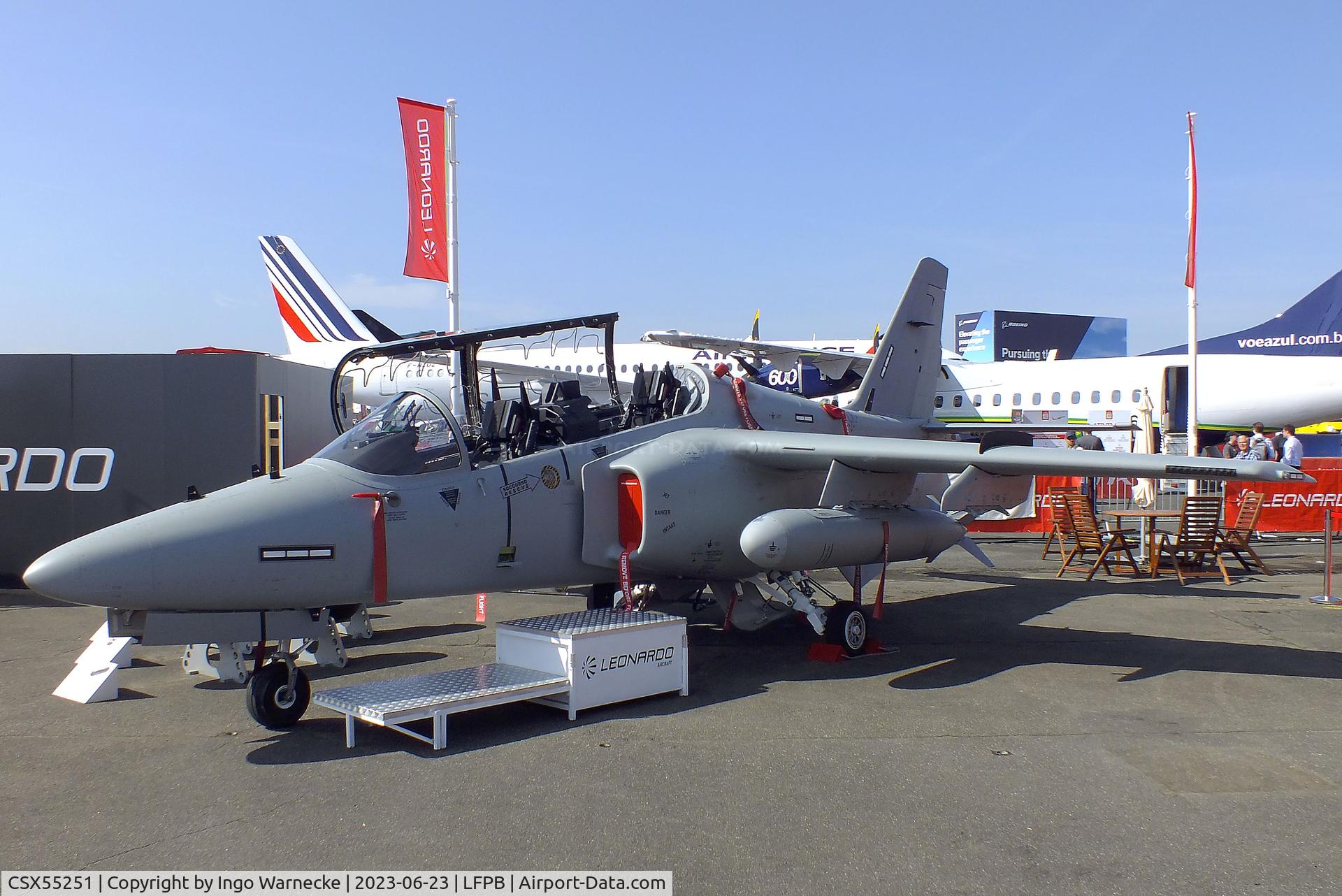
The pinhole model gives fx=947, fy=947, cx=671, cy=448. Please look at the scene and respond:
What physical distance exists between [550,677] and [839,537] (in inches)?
114

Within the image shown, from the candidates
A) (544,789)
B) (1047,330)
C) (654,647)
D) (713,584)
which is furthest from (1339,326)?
(1047,330)

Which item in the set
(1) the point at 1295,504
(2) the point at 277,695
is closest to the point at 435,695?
(2) the point at 277,695

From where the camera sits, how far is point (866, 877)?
13.0ft

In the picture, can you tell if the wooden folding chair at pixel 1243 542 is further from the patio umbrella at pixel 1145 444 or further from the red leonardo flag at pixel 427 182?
the red leonardo flag at pixel 427 182

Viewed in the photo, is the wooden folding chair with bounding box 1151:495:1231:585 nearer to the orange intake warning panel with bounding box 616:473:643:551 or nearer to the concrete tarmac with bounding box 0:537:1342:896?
the concrete tarmac with bounding box 0:537:1342:896

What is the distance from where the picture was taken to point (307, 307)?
104 ft

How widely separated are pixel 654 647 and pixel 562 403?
2369 millimetres

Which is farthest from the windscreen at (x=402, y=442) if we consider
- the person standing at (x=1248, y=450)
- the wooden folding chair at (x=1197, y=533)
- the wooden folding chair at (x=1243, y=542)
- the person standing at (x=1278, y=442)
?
the person standing at (x=1278, y=442)

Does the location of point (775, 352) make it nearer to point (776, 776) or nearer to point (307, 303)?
point (307, 303)

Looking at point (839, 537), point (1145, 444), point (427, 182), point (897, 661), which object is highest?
point (427, 182)

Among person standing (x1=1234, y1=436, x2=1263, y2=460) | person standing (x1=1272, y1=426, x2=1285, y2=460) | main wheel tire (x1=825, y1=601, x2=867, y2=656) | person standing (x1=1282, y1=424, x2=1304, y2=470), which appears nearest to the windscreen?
main wheel tire (x1=825, y1=601, x2=867, y2=656)

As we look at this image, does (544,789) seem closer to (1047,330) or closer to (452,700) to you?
(452,700)

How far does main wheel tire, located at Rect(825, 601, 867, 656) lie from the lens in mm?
8438

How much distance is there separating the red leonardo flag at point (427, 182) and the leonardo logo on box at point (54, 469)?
16.9ft
